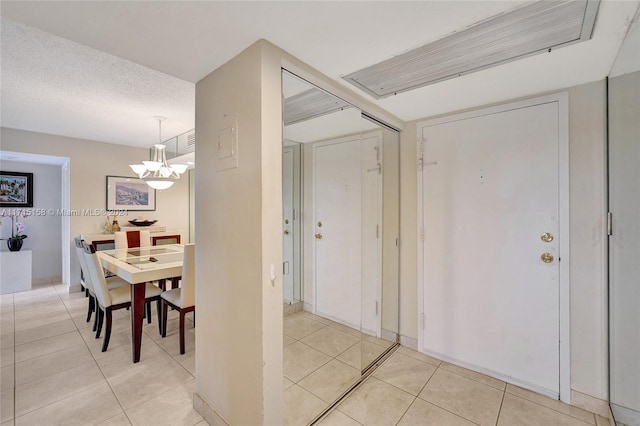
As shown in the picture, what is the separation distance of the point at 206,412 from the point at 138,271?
1357 millimetres

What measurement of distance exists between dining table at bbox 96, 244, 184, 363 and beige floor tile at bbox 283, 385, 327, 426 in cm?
155

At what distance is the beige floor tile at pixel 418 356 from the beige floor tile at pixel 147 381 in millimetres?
1820

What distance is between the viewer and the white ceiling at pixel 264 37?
3.78 feet

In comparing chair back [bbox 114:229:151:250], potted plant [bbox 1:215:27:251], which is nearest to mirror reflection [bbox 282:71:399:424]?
chair back [bbox 114:229:151:250]

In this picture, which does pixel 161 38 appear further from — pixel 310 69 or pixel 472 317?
pixel 472 317

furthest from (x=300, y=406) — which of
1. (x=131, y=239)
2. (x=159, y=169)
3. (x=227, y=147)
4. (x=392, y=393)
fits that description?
(x=131, y=239)

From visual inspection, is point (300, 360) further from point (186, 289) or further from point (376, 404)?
point (186, 289)

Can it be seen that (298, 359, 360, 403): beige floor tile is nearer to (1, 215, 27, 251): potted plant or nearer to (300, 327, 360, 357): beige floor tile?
(300, 327, 360, 357): beige floor tile

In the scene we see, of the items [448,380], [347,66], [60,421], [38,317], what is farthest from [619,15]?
[38,317]

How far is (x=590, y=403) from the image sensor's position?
5.77 feet

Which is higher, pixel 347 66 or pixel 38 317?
pixel 347 66

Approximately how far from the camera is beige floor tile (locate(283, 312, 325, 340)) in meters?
1.59

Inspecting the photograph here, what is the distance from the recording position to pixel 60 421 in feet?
5.52

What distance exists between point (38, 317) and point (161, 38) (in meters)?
3.83
